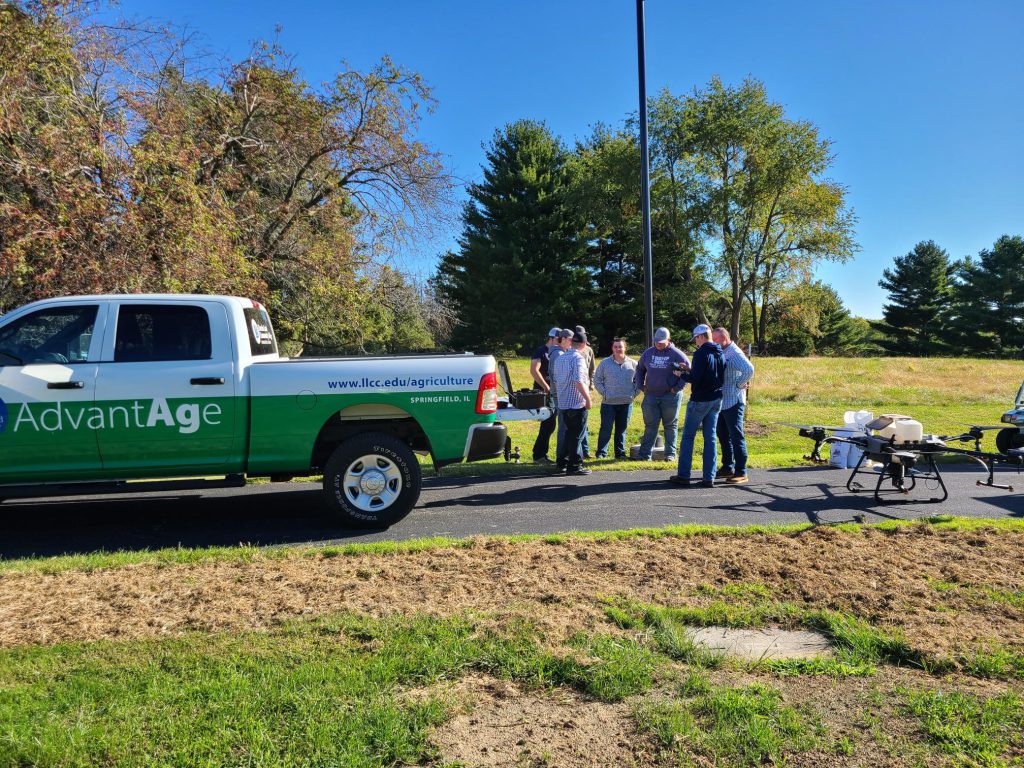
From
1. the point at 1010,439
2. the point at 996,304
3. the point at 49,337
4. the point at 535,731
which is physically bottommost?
the point at 535,731

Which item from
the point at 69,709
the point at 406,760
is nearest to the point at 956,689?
the point at 406,760

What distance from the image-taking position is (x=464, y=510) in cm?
710

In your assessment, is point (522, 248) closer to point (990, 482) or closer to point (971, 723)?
point (990, 482)

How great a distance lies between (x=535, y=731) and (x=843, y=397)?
20523mm

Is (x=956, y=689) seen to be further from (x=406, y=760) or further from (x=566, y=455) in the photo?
(x=566, y=455)

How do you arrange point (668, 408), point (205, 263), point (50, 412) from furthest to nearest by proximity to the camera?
1. point (205, 263)
2. point (668, 408)
3. point (50, 412)

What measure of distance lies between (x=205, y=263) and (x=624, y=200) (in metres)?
30.7

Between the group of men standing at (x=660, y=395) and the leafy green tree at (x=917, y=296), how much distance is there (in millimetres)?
56183

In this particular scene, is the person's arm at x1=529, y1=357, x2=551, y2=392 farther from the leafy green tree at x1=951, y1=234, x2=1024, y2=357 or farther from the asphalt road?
the leafy green tree at x1=951, y1=234, x2=1024, y2=357

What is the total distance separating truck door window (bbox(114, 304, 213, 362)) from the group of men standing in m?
4.57

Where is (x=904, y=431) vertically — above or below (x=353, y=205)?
below

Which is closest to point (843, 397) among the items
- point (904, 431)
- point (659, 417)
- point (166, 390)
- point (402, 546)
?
point (659, 417)

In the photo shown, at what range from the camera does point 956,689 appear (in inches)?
126

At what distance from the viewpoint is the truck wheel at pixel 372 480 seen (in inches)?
242
